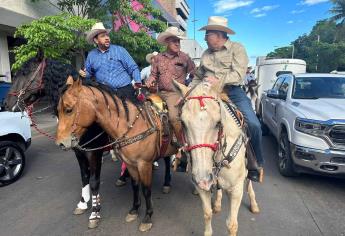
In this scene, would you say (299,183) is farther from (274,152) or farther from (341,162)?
(274,152)

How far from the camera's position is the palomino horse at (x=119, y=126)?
9.49 feet

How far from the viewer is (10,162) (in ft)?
16.4

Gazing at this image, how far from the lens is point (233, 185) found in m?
2.91

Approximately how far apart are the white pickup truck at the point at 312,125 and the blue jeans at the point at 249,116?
54.5 inches

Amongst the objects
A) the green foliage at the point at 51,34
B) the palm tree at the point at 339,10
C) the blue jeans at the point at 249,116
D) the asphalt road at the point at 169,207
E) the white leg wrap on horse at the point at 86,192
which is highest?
the palm tree at the point at 339,10

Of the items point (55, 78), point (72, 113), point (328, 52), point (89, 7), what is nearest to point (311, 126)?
point (72, 113)

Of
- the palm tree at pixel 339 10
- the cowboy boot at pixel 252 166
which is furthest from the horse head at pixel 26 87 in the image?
the palm tree at pixel 339 10

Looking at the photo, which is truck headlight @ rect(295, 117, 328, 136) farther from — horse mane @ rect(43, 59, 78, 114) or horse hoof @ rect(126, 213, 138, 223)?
horse mane @ rect(43, 59, 78, 114)

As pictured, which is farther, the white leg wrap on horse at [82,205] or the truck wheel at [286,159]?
the truck wheel at [286,159]

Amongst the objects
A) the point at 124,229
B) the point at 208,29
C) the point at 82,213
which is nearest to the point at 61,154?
the point at 82,213

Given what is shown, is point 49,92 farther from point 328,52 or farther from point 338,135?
point 328,52

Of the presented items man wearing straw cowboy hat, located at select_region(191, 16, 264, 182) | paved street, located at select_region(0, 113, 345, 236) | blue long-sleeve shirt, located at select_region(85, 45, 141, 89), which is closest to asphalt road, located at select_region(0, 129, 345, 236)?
paved street, located at select_region(0, 113, 345, 236)

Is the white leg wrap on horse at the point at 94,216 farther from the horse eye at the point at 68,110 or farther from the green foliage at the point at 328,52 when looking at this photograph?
the green foliage at the point at 328,52

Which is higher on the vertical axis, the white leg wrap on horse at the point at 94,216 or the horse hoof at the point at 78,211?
the white leg wrap on horse at the point at 94,216
